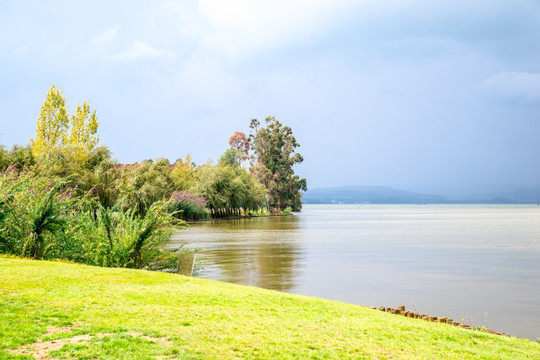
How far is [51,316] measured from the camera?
27.5ft

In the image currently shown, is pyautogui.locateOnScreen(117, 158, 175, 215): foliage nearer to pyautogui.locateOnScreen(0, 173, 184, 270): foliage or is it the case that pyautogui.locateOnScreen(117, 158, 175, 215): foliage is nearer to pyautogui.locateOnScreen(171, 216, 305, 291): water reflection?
pyautogui.locateOnScreen(171, 216, 305, 291): water reflection

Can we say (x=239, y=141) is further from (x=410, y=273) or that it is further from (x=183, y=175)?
(x=410, y=273)

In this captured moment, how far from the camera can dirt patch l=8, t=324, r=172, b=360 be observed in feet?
21.7

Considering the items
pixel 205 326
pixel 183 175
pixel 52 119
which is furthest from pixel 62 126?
pixel 205 326

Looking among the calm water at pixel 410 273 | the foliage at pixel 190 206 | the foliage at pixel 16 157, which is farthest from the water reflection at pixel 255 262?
the foliage at pixel 190 206

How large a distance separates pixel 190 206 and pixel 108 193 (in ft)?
51.3

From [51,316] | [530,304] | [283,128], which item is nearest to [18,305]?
[51,316]

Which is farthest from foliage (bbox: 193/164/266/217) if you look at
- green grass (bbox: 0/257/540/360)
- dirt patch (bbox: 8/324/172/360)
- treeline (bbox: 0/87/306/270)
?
dirt patch (bbox: 8/324/172/360)

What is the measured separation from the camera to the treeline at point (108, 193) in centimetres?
1706

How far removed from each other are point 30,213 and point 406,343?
1378cm

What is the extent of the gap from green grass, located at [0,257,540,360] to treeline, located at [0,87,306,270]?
4916 mm

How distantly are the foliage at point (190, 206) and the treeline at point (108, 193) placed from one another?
17 centimetres

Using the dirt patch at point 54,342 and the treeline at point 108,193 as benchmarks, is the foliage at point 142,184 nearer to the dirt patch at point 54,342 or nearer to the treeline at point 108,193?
the treeline at point 108,193

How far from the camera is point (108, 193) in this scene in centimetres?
4938
